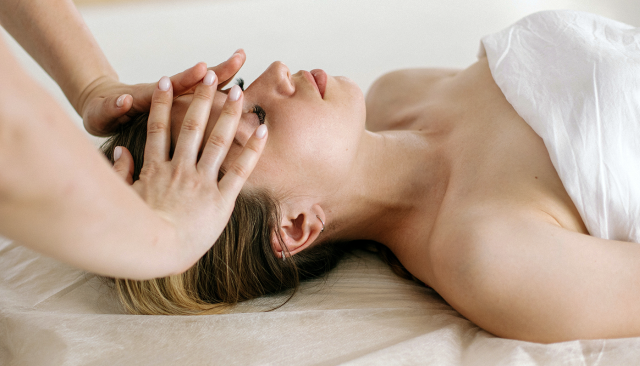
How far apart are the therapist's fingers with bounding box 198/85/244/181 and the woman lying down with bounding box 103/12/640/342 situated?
0.31 feet

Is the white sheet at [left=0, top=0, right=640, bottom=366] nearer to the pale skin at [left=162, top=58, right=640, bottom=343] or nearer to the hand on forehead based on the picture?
the pale skin at [left=162, top=58, right=640, bottom=343]

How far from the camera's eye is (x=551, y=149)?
995mm

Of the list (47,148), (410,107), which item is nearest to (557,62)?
(410,107)

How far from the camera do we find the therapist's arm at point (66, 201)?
0.44 metres

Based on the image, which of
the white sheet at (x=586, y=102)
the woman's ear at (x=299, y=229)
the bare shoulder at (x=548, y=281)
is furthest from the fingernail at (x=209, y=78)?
the white sheet at (x=586, y=102)

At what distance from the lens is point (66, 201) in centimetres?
49

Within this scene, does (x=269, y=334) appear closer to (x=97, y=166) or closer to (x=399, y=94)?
(x=97, y=166)

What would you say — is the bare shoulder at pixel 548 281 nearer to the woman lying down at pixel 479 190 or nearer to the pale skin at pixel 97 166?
the woman lying down at pixel 479 190

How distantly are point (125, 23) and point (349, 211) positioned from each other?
4.81ft

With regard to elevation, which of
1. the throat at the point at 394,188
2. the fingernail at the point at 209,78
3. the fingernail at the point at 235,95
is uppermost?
the fingernail at the point at 209,78

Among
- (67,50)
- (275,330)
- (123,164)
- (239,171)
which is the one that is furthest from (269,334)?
(67,50)

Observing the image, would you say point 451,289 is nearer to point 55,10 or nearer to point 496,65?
point 496,65

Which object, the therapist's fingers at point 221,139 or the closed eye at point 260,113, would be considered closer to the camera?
the therapist's fingers at point 221,139

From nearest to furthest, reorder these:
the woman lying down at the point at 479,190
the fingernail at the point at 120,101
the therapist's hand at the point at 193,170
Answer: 1. the therapist's hand at the point at 193,170
2. the woman lying down at the point at 479,190
3. the fingernail at the point at 120,101
